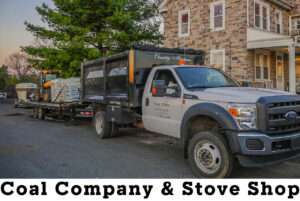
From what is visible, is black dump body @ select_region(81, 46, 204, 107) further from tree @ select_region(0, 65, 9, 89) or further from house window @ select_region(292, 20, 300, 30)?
tree @ select_region(0, 65, 9, 89)

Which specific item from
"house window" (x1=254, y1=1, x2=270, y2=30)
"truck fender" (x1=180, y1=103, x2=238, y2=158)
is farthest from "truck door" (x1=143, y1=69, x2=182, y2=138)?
"house window" (x1=254, y1=1, x2=270, y2=30)

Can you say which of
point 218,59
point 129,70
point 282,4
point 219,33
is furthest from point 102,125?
point 282,4

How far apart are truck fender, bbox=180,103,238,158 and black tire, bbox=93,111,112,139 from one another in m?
3.63

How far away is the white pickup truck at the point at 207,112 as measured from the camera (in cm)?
423

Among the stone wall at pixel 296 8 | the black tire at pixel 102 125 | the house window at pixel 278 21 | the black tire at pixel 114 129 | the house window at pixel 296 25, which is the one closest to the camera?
the black tire at pixel 102 125

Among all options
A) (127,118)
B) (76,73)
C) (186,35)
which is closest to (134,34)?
(186,35)

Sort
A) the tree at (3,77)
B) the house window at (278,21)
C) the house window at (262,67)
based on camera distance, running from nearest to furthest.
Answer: the house window at (262,67) → the house window at (278,21) → the tree at (3,77)

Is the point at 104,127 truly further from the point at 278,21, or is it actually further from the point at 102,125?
the point at 278,21

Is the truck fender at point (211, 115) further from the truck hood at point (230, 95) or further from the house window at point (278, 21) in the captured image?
the house window at point (278, 21)

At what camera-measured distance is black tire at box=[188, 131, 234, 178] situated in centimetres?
434

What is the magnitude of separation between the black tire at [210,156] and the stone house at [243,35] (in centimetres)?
1013

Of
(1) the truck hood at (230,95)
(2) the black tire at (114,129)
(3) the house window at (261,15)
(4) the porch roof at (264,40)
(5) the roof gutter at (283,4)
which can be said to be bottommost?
(2) the black tire at (114,129)

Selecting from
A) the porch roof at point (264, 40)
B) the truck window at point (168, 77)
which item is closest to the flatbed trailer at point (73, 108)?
the truck window at point (168, 77)

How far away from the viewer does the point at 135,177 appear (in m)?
4.75
